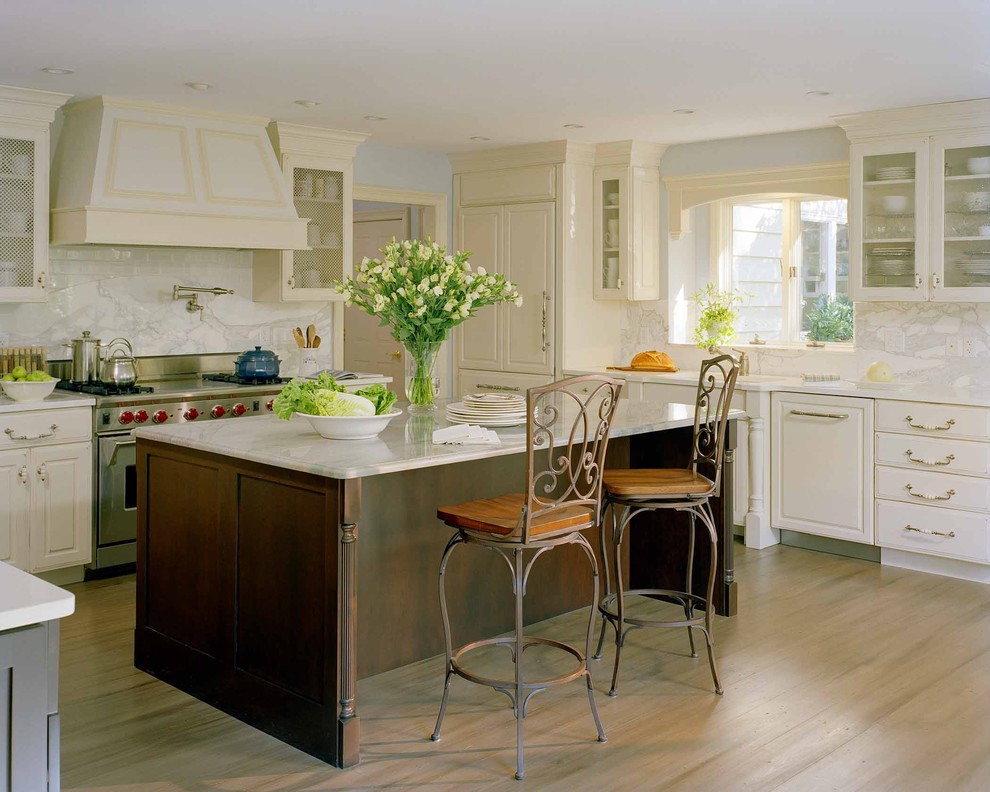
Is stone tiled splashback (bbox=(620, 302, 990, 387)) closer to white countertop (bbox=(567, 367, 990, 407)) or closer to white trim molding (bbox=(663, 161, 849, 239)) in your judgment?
white countertop (bbox=(567, 367, 990, 407))

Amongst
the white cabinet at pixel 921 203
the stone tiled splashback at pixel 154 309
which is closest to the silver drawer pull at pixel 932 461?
the white cabinet at pixel 921 203

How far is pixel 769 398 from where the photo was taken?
5859 mm

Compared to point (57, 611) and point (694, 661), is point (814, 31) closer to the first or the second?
point (694, 661)

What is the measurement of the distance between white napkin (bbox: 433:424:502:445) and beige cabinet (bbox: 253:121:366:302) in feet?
9.37

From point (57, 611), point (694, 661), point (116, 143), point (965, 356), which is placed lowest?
point (694, 661)

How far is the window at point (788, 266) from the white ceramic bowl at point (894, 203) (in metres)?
0.78

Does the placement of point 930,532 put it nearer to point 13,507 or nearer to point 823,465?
point 823,465

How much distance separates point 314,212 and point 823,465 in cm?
335

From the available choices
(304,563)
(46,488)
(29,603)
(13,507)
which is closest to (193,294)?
(46,488)

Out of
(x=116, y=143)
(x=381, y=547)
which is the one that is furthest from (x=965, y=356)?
(x=116, y=143)

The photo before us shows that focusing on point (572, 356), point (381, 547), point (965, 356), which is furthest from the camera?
point (572, 356)

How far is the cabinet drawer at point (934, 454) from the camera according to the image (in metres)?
5.07

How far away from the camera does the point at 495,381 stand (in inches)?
288

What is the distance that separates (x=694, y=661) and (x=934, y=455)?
81.0 inches
